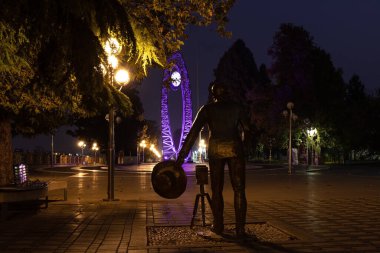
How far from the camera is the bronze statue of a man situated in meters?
8.54

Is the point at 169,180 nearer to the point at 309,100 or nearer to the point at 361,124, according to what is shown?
the point at 309,100

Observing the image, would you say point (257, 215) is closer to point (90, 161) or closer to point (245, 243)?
point (245, 243)

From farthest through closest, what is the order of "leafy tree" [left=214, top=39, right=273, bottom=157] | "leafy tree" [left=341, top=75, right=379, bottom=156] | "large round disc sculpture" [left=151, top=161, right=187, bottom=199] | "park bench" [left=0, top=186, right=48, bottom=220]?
"leafy tree" [left=214, top=39, right=273, bottom=157] → "leafy tree" [left=341, top=75, right=379, bottom=156] → "park bench" [left=0, top=186, right=48, bottom=220] → "large round disc sculpture" [left=151, top=161, right=187, bottom=199]

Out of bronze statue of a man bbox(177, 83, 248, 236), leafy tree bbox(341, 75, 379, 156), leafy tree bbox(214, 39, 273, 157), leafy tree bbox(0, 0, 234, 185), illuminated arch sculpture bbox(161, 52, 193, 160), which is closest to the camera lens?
leafy tree bbox(0, 0, 234, 185)

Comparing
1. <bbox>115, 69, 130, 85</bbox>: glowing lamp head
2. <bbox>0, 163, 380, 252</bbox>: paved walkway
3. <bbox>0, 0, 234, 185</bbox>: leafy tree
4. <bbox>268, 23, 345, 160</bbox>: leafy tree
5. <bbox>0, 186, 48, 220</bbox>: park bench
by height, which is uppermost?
<bbox>268, 23, 345, 160</bbox>: leafy tree

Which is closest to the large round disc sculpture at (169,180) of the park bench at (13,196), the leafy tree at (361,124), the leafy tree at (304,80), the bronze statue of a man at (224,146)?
the bronze statue of a man at (224,146)

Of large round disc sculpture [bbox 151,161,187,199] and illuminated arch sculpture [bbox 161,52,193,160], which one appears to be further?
illuminated arch sculpture [bbox 161,52,193,160]

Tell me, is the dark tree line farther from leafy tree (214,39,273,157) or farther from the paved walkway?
the paved walkway

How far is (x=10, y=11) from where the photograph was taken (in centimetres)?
510

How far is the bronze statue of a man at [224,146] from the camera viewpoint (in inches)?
336

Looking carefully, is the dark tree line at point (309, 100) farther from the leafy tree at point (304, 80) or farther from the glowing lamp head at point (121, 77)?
the glowing lamp head at point (121, 77)

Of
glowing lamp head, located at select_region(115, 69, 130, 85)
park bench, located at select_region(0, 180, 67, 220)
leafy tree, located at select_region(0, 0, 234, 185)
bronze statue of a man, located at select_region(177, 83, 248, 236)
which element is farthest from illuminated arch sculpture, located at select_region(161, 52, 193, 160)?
leafy tree, located at select_region(0, 0, 234, 185)

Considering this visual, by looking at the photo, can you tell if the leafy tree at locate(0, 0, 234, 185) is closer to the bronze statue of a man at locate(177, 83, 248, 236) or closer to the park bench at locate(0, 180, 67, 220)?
the bronze statue of a man at locate(177, 83, 248, 236)

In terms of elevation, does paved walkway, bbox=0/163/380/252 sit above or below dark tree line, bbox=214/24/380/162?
below
